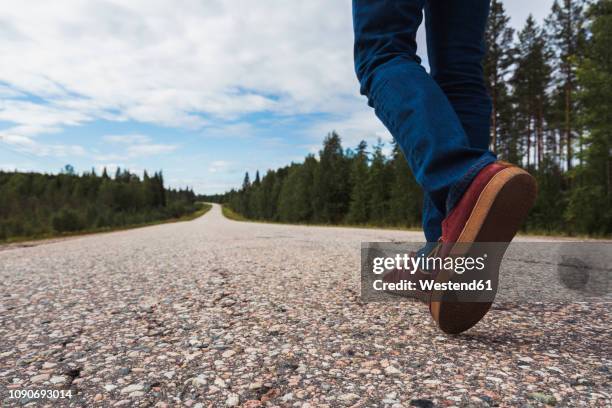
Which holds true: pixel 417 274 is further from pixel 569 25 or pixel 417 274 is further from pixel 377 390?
pixel 569 25

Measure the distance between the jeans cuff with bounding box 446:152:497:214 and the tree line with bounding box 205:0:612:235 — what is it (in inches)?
606

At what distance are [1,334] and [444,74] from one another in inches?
74.0

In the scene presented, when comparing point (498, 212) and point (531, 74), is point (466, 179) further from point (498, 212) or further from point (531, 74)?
point (531, 74)

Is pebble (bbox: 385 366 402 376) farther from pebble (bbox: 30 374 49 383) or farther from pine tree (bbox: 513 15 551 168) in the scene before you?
pine tree (bbox: 513 15 551 168)

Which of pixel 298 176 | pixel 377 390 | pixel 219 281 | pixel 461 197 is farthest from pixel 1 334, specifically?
pixel 298 176

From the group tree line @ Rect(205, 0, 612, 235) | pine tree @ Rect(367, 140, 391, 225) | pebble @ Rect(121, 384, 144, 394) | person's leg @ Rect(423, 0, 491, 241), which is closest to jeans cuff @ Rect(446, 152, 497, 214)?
person's leg @ Rect(423, 0, 491, 241)

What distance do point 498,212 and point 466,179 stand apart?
0.12m

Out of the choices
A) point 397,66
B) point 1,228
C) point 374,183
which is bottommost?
point 1,228

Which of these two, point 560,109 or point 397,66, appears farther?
point 560,109

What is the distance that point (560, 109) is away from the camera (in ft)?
81.3

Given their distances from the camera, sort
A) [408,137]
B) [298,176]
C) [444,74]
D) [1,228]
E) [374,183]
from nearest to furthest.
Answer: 1. [408,137]
2. [444,74]
3. [1,228]
4. [374,183]
5. [298,176]

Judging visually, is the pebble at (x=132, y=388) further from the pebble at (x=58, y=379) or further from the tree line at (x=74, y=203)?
the tree line at (x=74, y=203)

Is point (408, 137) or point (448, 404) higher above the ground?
point (408, 137)

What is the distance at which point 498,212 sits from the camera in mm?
922
